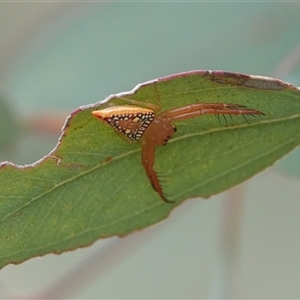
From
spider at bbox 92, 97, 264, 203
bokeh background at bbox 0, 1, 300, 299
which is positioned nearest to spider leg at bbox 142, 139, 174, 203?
spider at bbox 92, 97, 264, 203

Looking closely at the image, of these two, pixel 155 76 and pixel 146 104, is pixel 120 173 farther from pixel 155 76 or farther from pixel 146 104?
pixel 155 76

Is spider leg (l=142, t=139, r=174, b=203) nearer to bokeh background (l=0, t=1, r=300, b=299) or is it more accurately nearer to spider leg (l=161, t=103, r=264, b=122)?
spider leg (l=161, t=103, r=264, b=122)

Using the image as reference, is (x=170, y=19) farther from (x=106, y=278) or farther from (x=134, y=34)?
(x=106, y=278)

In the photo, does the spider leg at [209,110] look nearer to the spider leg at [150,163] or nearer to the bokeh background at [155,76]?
the spider leg at [150,163]

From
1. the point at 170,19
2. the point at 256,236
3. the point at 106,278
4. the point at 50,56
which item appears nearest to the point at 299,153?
the point at 256,236

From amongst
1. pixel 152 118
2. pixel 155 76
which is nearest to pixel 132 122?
pixel 152 118

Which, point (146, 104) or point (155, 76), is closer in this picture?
point (146, 104)
